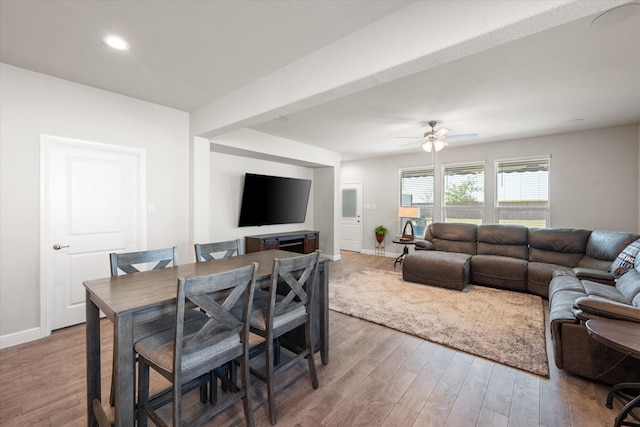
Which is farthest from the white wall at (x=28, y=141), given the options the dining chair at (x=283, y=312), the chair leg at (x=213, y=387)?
the dining chair at (x=283, y=312)

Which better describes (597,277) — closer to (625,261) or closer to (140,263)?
(625,261)

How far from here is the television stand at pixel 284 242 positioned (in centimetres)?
502

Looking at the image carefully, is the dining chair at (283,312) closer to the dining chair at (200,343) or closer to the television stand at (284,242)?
the dining chair at (200,343)

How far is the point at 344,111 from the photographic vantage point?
3.71 metres

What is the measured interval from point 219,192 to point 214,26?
3.25m

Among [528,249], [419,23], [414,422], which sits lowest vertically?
[414,422]

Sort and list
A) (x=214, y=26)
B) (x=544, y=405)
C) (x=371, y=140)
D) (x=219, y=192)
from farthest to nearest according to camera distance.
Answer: (x=371, y=140) < (x=219, y=192) < (x=214, y=26) < (x=544, y=405)

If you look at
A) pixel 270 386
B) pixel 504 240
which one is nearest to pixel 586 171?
pixel 504 240

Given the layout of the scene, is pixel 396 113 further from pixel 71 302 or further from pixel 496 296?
pixel 71 302

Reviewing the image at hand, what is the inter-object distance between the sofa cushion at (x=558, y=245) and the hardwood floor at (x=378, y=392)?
222 centimetres

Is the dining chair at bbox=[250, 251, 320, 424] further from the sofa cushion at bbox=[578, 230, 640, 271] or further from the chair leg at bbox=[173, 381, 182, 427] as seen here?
the sofa cushion at bbox=[578, 230, 640, 271]

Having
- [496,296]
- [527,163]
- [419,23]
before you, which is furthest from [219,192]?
[527,163]

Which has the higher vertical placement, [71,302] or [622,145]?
[622,145]

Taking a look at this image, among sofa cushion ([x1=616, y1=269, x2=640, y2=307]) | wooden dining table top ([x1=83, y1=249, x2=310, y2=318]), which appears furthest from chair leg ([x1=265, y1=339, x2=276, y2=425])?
sofa cushion ([x1=616, y1=269, x2=640, y2=307])
